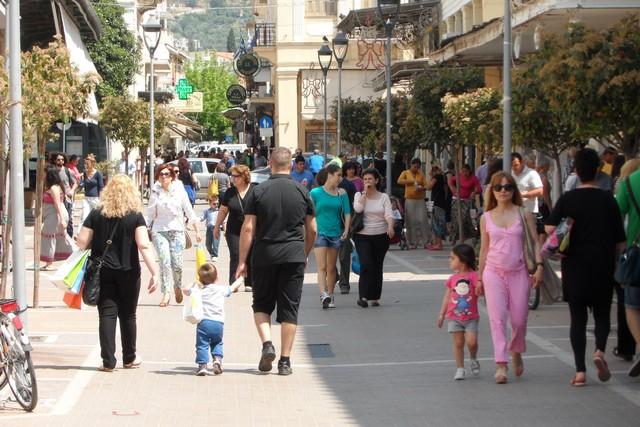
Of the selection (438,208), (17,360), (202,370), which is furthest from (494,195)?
(438,208)

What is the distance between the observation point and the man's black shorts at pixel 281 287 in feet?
35.8

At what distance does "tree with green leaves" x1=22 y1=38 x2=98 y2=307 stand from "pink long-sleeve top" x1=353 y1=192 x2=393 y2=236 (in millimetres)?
3611

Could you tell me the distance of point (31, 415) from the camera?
Result: 358 inches

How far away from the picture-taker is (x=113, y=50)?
56.8 metres

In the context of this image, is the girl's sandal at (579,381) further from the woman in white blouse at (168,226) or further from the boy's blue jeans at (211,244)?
the boy's blue jeans at (211,244)

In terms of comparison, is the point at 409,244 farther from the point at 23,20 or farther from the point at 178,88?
the point at 178,88

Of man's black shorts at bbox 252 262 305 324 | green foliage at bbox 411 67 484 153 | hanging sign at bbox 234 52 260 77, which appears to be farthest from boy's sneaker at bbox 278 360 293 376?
hanging sign at bbox 234 52 260 77

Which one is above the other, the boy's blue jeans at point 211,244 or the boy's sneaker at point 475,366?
the boy's blue jeans at point 211,244

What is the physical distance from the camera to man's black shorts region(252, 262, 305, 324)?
10914 millimetres

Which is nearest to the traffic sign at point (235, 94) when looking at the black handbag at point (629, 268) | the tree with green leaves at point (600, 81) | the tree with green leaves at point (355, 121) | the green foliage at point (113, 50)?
the green foliage at point (113, 50)

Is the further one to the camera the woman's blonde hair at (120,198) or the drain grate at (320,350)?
the drain grate at (320,350)

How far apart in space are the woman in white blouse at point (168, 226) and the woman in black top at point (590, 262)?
7.23 m

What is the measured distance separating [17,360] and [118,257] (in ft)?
7.57

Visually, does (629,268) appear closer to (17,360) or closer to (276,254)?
(276,254)
